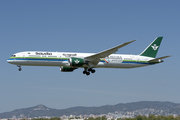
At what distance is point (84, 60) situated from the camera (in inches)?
2223

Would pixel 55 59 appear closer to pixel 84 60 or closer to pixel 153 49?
pixel 84 60

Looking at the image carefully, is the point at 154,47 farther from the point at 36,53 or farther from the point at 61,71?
the point at 36,53

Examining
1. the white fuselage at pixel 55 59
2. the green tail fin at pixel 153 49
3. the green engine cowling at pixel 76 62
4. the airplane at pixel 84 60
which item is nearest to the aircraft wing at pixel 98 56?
the airplane at pixel 84 60

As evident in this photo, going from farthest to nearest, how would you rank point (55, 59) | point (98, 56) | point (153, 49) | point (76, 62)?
point (153, 49)
point (98, 56)
point (76, 62)
point (55, 59)

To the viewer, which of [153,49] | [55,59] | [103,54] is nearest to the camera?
[55,59]

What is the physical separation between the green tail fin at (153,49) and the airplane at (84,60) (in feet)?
1.64

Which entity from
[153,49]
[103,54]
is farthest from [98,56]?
[153,49]

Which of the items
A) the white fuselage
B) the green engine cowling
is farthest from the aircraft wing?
the green engine cowling

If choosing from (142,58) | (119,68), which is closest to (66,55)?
(119,68)

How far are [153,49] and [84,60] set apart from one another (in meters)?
19.5

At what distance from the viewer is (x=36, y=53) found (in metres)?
54.3

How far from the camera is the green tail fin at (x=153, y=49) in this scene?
6513 centimetres

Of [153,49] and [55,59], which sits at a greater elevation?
[153,49]

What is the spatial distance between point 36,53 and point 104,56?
1355 cm
